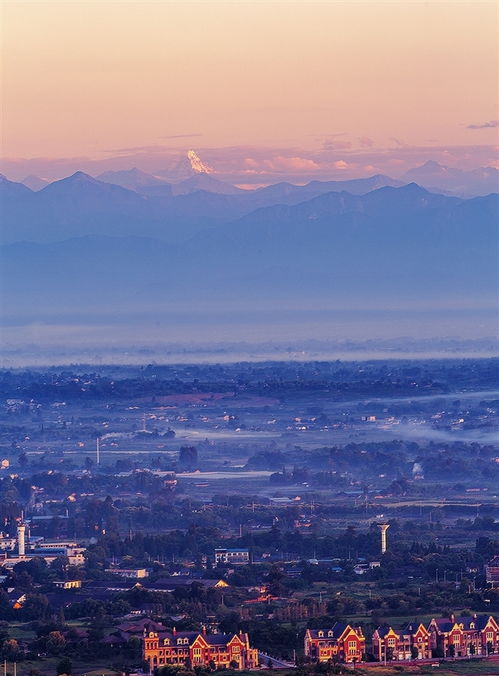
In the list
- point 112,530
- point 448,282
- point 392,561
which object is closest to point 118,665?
point 392,561

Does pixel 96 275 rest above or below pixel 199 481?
above

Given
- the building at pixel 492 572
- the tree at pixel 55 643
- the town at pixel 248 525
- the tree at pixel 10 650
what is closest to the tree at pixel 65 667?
the town at pixel 248 525

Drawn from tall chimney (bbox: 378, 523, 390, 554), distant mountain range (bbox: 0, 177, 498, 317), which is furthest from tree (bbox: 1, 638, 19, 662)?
distant mountain range (bbox: 0, 177, 498, 317)

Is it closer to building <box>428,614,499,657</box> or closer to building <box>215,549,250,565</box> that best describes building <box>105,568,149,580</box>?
building <box>215,549,250,565</box>

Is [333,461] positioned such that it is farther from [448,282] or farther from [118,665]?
[448,282]

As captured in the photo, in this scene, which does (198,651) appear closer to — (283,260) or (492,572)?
(492,572)

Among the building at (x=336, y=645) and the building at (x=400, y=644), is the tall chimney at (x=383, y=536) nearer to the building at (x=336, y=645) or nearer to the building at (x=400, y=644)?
the building at (x=400, y=644)
